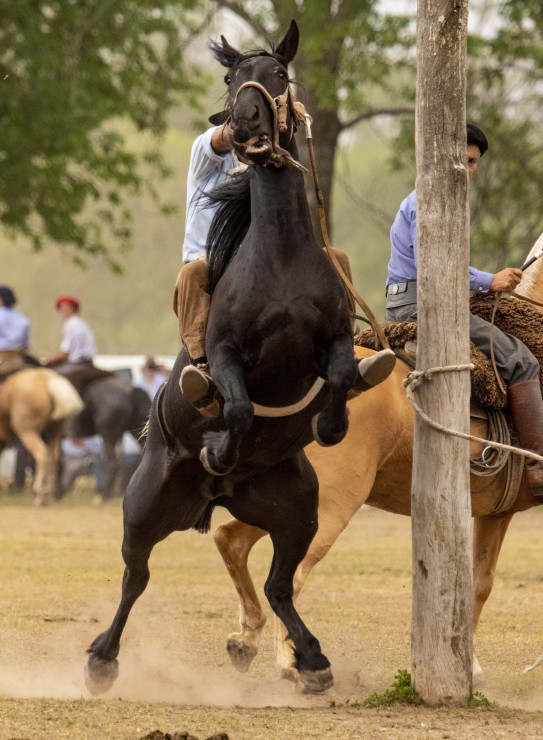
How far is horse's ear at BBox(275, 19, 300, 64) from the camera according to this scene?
6.07 metres

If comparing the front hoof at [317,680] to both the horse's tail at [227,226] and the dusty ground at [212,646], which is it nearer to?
the dusty ground at [212,646]

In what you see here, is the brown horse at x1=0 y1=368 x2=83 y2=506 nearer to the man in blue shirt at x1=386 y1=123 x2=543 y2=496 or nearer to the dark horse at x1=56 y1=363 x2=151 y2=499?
the dark horse at x1=56 y1=363 x2=151 y2=499

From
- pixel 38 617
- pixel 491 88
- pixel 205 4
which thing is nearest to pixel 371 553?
pixel 38 617

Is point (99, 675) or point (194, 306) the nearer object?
point (194, 306)

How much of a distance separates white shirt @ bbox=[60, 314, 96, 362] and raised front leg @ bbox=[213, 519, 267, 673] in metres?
13.0

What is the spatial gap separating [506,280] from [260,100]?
2212 millimetres

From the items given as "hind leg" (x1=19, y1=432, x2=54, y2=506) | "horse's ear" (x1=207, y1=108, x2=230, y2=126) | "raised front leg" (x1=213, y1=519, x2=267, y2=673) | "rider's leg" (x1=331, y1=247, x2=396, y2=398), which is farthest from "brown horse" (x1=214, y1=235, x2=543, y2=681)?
"hind leg" (x1=19, y1=432, x2=54, y2=506)

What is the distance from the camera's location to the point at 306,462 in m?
6.85

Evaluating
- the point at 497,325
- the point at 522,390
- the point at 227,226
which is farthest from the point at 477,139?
the point at 227,226

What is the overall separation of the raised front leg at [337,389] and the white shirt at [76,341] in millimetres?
14567

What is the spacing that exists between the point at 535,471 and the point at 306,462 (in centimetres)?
148

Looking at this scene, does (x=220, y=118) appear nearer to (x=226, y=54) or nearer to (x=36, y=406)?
(x=226, y=54)

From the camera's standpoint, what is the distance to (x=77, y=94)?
21297mm

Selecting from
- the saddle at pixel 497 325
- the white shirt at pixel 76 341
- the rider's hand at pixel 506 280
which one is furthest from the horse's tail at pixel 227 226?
the white shirt at pixel 76 341
